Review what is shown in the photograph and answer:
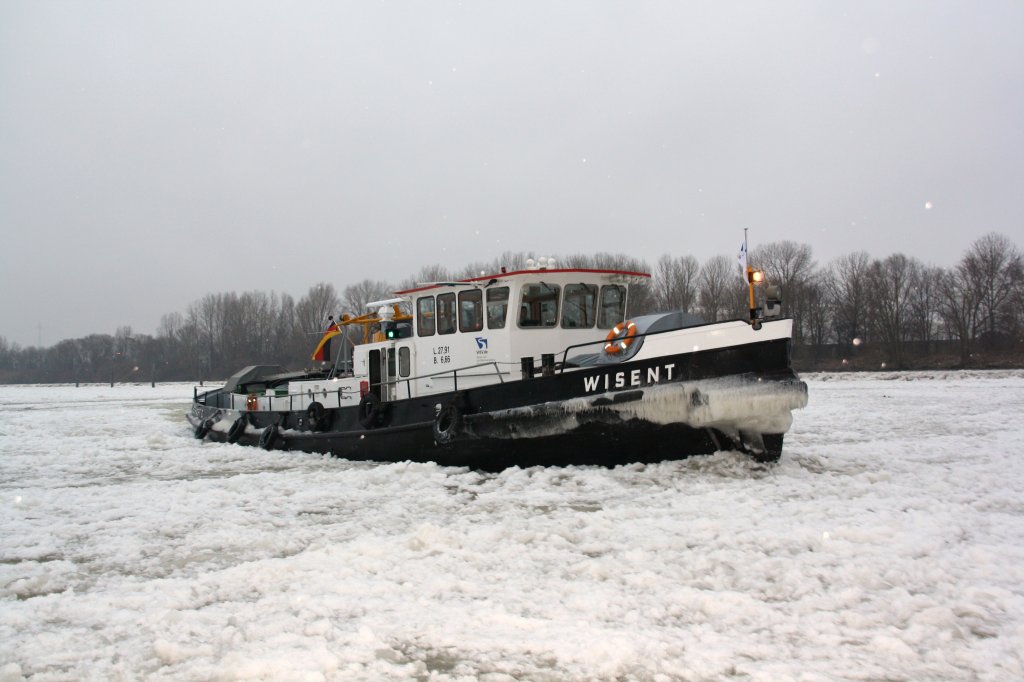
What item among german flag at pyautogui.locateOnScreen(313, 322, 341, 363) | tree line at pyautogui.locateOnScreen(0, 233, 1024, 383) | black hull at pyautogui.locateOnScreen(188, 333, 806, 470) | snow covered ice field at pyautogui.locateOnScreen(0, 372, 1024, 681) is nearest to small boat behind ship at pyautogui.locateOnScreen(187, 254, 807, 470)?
black hull at pyautogui.locateOnScreen(188, 333, 806, 470)

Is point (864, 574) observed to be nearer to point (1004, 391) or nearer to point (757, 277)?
point (757, 277)

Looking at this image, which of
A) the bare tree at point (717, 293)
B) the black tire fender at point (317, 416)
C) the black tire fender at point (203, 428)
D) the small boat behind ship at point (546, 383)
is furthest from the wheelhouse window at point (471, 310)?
the bare tree at point (717, 293)

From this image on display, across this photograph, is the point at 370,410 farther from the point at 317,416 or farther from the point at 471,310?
the point at 471,310

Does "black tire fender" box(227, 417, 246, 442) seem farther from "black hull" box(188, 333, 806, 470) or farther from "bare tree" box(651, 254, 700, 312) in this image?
"bare tree" box(651, 254, 700, 312)

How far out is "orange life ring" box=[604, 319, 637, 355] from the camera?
8781 millimetres

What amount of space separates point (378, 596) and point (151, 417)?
23.5m

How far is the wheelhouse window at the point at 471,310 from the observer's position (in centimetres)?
1023

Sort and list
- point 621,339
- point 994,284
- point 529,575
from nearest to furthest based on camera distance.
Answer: point 529,575 < point 621,339 < point 994,284

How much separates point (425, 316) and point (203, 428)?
26.1ft

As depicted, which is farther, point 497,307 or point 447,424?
point 497,307

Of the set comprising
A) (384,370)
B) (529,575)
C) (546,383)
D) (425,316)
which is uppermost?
(425,316)

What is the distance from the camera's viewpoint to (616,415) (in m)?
8.44

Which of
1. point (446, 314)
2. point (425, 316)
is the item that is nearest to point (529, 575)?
point (446, 314)

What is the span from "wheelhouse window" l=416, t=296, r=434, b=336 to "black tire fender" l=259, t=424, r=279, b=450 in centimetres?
377
